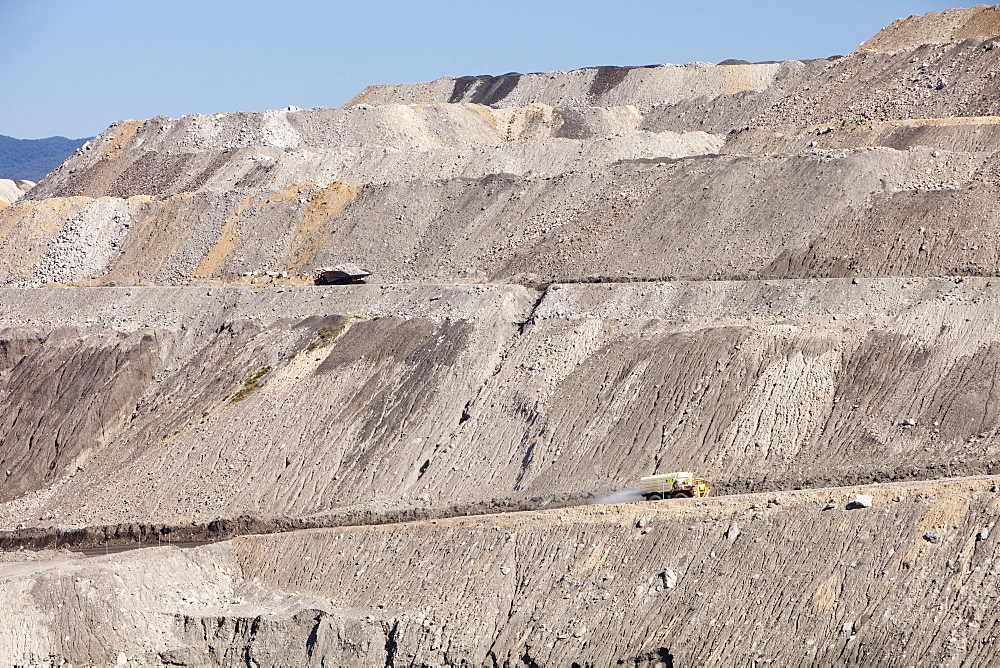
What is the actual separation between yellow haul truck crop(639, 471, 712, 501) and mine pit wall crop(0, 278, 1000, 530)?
38.6 inches

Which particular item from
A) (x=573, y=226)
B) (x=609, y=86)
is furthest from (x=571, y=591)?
(x=609, y=86)

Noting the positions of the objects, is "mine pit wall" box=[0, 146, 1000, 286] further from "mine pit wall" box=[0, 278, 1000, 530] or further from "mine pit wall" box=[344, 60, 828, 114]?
"mine pit wall" box=[344, 60, 828, 114]

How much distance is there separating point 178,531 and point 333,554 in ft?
20.3

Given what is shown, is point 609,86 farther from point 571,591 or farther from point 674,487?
point 571,591

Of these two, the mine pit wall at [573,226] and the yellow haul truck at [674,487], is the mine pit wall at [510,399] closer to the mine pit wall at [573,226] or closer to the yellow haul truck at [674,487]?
the yellow haul truck at [674,487]

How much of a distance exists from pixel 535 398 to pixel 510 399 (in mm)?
830

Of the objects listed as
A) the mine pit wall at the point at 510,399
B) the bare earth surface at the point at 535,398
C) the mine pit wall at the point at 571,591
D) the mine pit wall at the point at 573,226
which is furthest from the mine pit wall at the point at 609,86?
the mine pit wall at the point at 571,591

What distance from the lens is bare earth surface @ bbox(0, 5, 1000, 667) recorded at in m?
25.7

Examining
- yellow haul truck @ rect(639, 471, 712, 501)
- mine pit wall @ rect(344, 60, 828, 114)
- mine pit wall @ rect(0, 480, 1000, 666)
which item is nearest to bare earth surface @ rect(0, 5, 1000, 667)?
mine pit wall @ rect(0, 480, 1000, 666)

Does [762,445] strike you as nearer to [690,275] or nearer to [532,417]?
[532,417]

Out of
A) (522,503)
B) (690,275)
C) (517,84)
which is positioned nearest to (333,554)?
(522,503)

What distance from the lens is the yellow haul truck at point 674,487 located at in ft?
97.5

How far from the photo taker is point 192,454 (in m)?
37.8

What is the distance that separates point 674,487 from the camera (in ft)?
97.6
